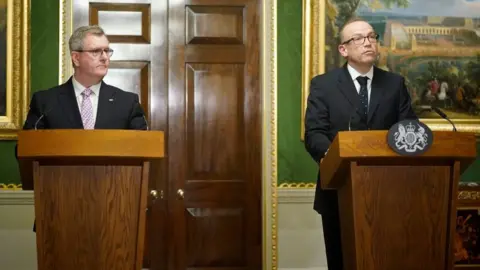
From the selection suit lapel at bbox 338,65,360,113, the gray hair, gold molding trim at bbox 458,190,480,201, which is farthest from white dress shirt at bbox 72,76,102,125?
gold molding trim at bbox 458,190,480,201

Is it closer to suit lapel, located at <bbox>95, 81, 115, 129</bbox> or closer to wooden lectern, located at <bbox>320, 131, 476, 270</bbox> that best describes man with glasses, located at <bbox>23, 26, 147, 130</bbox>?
suit lapel, located at <bbox>95, 81, 115, 129</bbox>

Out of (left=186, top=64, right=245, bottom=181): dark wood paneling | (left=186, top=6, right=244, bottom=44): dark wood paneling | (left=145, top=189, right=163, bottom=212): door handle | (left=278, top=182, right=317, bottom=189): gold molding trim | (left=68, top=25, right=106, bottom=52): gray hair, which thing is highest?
(left=186, top=6, right=244, bottom=44): dark wood paneling

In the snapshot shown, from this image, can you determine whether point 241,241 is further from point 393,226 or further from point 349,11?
point 393,226

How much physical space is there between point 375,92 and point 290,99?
1447 millimetres

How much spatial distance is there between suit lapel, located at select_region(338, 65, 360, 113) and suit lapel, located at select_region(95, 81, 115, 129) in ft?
3.62

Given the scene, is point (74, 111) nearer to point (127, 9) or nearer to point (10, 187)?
point (10, 187)

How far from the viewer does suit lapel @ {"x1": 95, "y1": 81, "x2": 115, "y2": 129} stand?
9.67ft

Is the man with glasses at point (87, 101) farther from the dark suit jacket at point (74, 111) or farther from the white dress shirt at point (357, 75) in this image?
the white dress shirt at point (357, 75)

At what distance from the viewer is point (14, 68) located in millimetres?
4199

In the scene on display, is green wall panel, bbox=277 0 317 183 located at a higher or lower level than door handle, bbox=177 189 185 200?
higher

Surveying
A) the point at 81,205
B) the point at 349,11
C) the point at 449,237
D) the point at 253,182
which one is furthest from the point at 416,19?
the point at 81,205

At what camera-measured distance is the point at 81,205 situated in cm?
240

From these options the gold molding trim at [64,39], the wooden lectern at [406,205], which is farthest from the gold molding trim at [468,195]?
the gold molding trim at [64,39]

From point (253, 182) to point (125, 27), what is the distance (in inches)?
56.0
